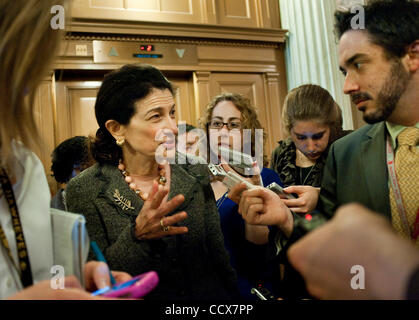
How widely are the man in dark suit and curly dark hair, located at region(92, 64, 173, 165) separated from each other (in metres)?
0.33

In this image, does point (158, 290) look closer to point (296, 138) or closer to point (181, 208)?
point (181, 208)

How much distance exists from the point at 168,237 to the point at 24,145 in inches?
10.8

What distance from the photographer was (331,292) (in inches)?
12.4

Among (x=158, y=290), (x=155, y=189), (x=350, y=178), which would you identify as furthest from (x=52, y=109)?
(x=350, y=178)

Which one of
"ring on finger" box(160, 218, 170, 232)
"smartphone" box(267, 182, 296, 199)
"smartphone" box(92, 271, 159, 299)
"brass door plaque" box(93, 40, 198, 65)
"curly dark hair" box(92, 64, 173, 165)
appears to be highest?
"brass door plaque" box(93, 40, 198, 65)

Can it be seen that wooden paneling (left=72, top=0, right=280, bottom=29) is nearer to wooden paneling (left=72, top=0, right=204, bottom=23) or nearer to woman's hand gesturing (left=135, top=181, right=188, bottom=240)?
wooden paneling (left=72, top=0, right=204, bottom=23)

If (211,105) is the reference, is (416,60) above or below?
below

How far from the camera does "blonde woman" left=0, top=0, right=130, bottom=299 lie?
0.43 metres

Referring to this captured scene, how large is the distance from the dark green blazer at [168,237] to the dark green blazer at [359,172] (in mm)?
237

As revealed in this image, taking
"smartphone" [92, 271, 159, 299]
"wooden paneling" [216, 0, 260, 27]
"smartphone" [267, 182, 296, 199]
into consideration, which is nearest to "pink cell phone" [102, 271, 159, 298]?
Result: "smartphone" [92, 271, 159, 299]

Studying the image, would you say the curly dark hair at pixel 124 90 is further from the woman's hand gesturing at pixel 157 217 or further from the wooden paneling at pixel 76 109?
the woman's hand gesturing at pixel 157 217

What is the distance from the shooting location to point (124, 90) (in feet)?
2.11

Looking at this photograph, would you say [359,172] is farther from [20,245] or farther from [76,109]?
[76,109]

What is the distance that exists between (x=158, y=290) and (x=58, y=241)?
0.56 feet
